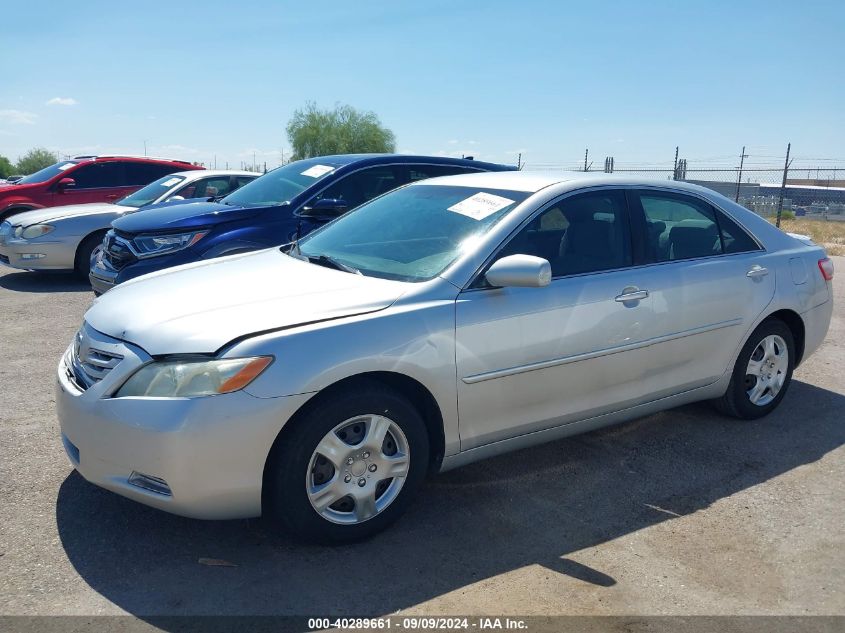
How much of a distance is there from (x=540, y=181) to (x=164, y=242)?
3751mm

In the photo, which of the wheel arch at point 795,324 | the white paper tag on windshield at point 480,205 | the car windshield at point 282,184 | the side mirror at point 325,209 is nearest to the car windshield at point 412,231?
the white paper tag on windshield at point 480,205

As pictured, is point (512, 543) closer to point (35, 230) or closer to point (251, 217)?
point (251, 217)

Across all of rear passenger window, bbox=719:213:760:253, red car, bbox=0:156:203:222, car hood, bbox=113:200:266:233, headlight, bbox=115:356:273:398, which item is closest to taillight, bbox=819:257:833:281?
rear passenger window, bbox=719:213:760:253

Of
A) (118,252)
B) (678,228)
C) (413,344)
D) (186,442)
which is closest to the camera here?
(186,442)

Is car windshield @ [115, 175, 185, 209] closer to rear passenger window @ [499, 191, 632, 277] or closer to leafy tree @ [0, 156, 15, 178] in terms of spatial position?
rear passenger window @ [499, 191, 632, 277]

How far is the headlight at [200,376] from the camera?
2955 millimetres

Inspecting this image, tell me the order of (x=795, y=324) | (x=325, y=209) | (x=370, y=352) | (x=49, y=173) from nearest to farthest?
1. (x=370, y=352)
2. (x=795, y=324)
3. (x=325, y=209)
4. (x=49, y=173)

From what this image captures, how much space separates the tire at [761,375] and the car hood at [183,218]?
414 centimetres

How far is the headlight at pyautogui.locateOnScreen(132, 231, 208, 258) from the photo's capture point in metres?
6.50

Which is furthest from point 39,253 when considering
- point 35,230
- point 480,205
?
point 480,205

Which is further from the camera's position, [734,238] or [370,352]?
[734,238]

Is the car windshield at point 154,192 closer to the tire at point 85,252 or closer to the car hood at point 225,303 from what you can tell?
the tire at point 85,252

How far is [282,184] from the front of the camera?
7.22m

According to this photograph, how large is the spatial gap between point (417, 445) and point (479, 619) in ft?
2.74
